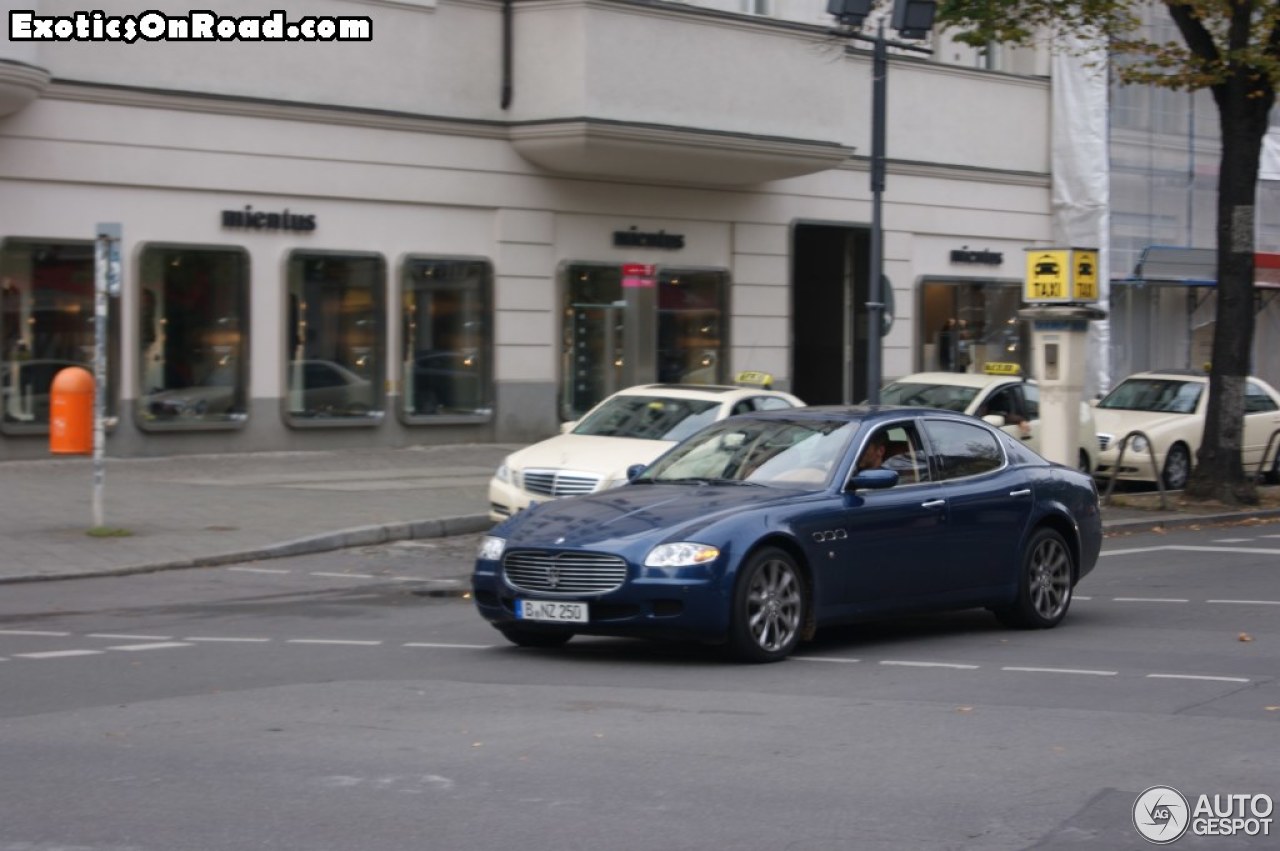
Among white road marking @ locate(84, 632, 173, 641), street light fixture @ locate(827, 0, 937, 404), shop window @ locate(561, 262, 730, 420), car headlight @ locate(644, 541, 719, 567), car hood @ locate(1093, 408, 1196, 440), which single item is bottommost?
white road marking @ locate(84, 632, 173, 641)

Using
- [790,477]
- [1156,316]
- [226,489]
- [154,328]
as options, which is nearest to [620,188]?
[154,328]

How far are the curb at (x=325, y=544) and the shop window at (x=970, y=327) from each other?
17175 millimetres

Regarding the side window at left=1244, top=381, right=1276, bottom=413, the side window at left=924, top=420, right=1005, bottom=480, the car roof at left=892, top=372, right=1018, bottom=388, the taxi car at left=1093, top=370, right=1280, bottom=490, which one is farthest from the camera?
the side window at left=1244, top=381, right=1276, bottom=413

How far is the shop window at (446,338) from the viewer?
26.0 metres

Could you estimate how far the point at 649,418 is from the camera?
18266mm

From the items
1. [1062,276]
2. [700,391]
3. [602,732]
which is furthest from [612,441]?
[602,732]

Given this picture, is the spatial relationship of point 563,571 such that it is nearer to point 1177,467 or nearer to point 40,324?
point 40,324

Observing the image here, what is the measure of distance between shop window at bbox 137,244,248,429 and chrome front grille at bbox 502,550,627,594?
1372 cm

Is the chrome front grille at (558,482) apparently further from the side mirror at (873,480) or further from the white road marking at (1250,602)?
the side mirror at (873,480)

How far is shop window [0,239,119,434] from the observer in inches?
864

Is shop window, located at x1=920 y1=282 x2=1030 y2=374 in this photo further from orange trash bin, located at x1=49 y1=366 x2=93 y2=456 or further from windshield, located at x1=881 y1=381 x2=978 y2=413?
orange trash bin, located at x1=49 y1=366 x2=93 y2=456

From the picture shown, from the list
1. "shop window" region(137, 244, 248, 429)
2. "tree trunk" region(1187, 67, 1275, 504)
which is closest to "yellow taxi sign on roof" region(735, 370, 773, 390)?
"tree trunk" region(1187, 67, 1275, 504)

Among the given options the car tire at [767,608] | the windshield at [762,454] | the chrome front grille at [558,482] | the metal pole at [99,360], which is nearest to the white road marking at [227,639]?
the windshield at [762,454]

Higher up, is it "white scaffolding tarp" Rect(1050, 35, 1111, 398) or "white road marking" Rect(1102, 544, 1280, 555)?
"white scaffolding tarp" Rect(1050, 35, 1111, 398)
